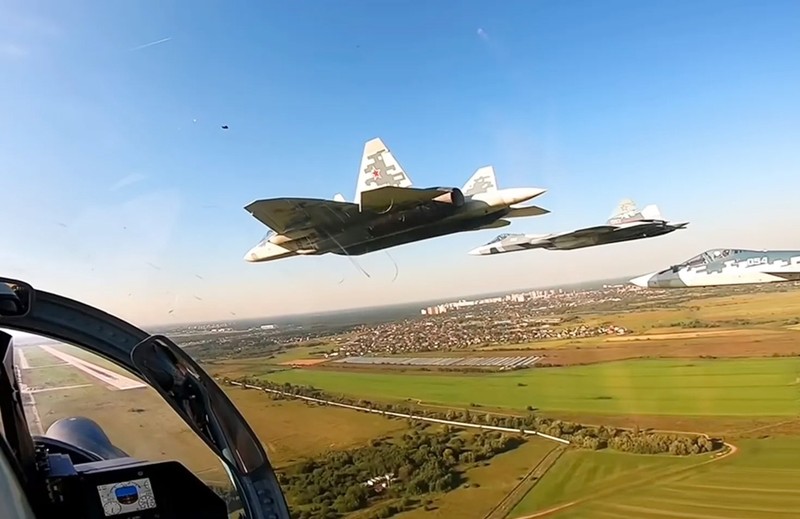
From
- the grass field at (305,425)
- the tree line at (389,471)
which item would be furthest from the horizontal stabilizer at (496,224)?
the grass field at (305,425)

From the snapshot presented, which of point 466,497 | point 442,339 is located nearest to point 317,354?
point 442,339

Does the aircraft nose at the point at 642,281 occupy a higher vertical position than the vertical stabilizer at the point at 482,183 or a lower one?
lower

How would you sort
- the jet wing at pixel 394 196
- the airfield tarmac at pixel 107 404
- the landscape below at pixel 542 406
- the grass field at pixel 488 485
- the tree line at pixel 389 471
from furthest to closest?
the jet wing at pixel 394 196 < the landscape below at pixel 542 406 < the grass field at pixel 488 485 < the tree line at pixel 389 471 < the airfield tarmac at pixel 107 404

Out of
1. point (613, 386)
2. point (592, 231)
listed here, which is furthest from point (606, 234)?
point (613, 386)

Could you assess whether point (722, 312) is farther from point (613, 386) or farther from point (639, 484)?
point (639, 484)

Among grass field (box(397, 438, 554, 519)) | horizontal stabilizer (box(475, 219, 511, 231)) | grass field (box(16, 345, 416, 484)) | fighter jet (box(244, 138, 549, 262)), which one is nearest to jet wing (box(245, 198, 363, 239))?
fighter jet (box(244, 138, 549, 262))

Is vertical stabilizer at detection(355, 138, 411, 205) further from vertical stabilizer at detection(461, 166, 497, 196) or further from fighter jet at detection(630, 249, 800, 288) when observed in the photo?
fighter jet at detection(630, 249, 800, 288)

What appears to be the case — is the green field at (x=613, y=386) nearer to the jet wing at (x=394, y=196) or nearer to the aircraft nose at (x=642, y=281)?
the aircraft nose at (x=642, y=281)
